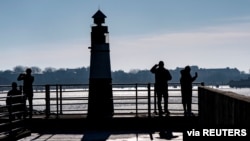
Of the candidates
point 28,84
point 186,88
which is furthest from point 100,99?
point 186,88

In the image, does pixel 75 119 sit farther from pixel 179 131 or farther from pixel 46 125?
pixel 179 131

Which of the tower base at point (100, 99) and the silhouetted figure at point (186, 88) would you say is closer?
the silhouetted figure at point (186, 88)

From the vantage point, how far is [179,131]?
45.6 ft

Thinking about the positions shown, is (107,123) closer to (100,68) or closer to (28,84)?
(100,68)

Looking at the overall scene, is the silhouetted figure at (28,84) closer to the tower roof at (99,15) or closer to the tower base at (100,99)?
the tower base at (100,99)

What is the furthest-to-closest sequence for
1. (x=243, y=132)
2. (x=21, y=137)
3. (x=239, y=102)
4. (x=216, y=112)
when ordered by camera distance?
(x=21, y=137) < (x=216, y=112) < (x=239, y=102) < (x=243, y=132)

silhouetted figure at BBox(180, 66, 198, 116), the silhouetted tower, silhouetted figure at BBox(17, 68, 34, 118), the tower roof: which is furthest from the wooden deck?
the tower roof

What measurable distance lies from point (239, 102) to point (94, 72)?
446 inches

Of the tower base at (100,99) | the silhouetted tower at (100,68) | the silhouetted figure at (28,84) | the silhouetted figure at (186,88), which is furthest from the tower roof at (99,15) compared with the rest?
the silhouetted figure at (186,88)

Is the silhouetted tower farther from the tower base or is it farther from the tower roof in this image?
the tower roof

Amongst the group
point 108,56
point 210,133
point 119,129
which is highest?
point 108,56

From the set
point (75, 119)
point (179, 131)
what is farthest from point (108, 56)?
point (179, 131)

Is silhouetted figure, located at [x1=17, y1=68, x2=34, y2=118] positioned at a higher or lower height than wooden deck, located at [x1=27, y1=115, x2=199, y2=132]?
higher

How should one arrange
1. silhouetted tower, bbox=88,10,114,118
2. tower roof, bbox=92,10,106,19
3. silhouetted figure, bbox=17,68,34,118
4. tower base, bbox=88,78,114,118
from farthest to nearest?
tower roof, bbox=92,10,106,19 < silhouetted tower, bbox=88,10,114,118 < tower base, bbox=88,78,114,118 < silhouetted figure, bbox=17,68,34,118
